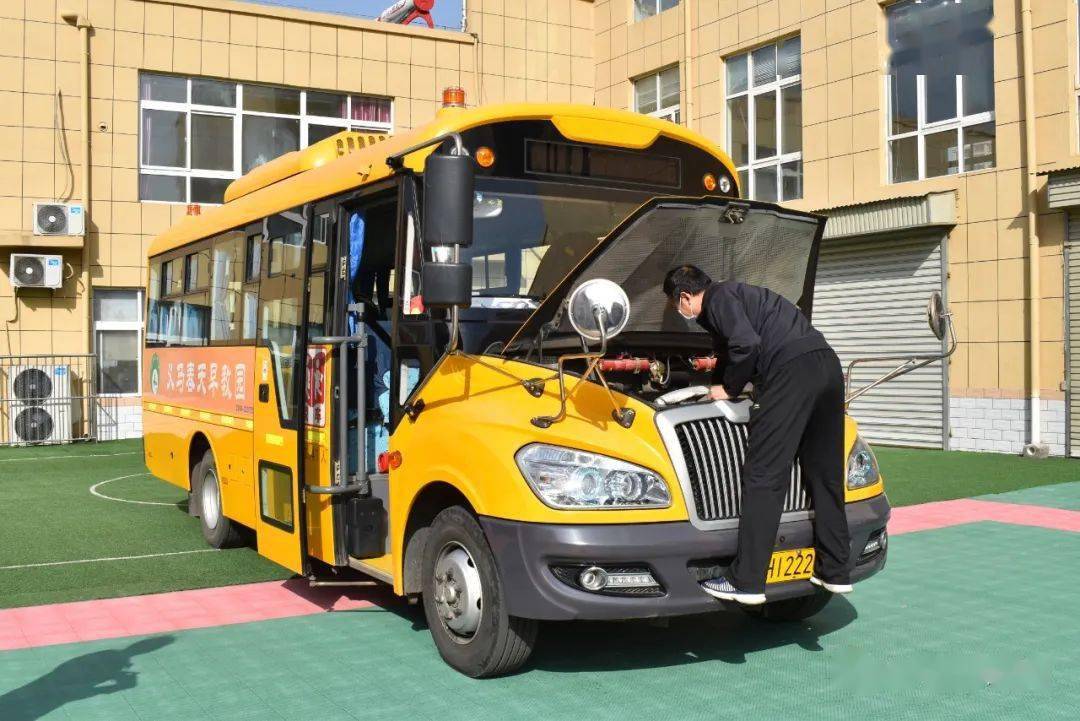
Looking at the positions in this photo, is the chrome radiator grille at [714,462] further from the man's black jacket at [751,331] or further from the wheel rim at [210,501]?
the wheel rim at [210,501]

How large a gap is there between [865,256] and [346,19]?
11.3m

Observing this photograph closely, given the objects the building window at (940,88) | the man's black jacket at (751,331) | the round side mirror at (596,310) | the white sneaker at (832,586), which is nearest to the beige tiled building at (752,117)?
the building window at (940,88)

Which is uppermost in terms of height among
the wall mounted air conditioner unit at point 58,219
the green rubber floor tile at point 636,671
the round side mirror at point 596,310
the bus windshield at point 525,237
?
the wall mounted air conditioner unit at point 58,219

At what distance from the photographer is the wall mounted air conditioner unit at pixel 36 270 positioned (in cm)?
1852

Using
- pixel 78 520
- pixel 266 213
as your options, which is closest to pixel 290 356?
pixel 266 213

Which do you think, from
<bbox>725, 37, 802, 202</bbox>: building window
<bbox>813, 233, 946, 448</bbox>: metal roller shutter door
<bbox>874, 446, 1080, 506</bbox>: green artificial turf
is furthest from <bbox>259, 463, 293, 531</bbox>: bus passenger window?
<bbox>725, 37, 802, 202</bbox>: building window

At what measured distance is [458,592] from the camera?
493cm

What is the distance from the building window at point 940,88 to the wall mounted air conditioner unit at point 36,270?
46.7 ft

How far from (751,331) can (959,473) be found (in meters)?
9.46

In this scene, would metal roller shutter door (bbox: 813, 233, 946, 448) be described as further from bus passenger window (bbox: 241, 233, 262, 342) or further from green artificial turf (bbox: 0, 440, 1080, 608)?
bus passenger window (bbox: 241, 233, 262, 342)

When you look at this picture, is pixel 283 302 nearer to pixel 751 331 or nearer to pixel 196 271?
pixel 196 271

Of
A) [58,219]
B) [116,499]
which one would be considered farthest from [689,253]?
[58,219]

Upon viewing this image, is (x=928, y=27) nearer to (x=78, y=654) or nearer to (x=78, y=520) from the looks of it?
(x=78, y=520)

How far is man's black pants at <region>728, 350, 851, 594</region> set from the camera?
14.9ft
